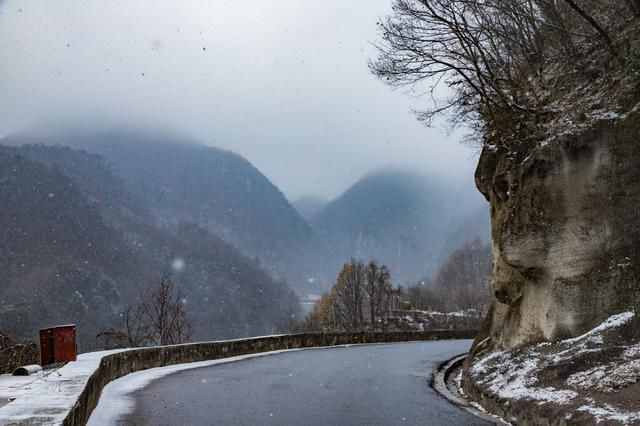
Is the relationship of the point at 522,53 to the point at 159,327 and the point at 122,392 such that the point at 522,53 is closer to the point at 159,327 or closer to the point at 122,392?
the point at 122,392

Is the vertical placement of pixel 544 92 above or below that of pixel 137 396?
above

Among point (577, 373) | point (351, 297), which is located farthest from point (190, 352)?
point (351, 297)

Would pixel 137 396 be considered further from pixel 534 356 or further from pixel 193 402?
pixel 534 356

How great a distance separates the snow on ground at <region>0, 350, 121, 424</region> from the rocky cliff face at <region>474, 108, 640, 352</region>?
915cm

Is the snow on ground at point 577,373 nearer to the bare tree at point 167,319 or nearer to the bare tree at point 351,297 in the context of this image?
the bare tree at point 167,319

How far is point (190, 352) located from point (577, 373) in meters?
16.0

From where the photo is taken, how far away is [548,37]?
669 inches

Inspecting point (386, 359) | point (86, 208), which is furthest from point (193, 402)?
point (86, 208)

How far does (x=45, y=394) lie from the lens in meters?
8.91

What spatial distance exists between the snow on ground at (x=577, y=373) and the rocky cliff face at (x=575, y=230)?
0.52 meters

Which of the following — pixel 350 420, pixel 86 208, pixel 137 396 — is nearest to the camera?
pixel 350 420

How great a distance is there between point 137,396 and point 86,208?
184454 millimetres

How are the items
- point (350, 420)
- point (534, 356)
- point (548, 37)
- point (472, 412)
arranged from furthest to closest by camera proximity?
1. point (548, 37)
2. point (534, 356)
3. point (472, 412)
4. point (350, 420)

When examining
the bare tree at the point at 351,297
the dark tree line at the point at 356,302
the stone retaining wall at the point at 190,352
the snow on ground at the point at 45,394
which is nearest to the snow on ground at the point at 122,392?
the stone retaining wall at the point at 190,352
